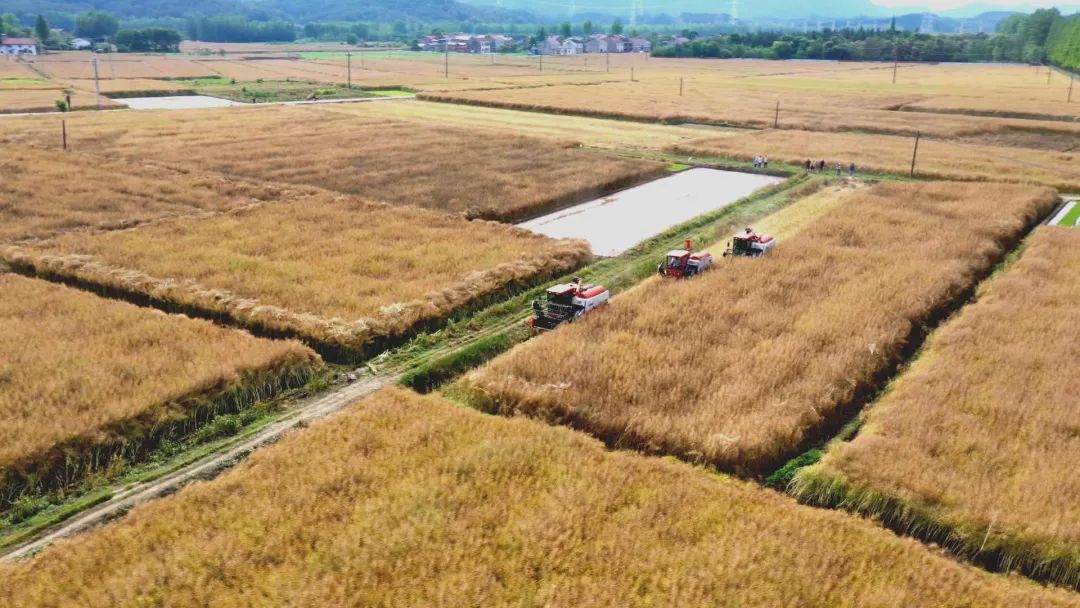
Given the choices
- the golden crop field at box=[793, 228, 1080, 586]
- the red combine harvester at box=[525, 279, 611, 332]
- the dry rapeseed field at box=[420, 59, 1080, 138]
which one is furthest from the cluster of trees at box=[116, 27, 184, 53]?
the golden crop field at box=[793, 228, 1080, 586]

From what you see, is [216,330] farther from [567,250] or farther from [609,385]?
[567,250]

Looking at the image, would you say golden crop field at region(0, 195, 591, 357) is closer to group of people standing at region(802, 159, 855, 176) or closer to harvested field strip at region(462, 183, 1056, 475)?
harvested field strip at region(462, 183, 1056, 475)

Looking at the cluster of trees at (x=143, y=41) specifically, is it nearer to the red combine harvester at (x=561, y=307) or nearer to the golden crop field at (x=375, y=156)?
the golden crop field at (x=375, y=156)

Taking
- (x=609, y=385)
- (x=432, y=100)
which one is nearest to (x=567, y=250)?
(x=609, y=385)

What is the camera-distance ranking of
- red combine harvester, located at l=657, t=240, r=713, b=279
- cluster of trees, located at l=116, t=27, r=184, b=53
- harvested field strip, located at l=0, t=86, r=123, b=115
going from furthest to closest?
cluster of trees, located at l=116, t=27, r=184, b=53, harvested field strip, located at l=0, t=86, r=123, b=115, red combine harvester, located at l=657, t=240, r=713, b=279

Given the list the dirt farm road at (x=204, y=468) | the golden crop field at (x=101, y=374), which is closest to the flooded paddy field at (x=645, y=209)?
the dirt farm road at (x=204, y=468)

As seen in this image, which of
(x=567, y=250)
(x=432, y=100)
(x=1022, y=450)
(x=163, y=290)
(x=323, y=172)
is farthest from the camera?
(x=432, y=100)
